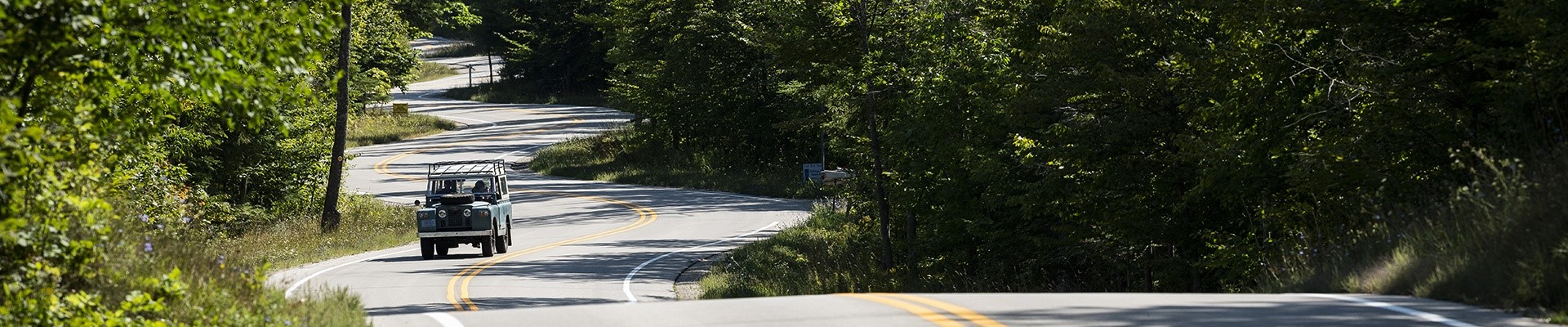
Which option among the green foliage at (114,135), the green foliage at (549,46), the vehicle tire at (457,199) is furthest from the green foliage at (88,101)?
the green foliage at (549,46)

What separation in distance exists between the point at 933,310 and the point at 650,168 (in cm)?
4918

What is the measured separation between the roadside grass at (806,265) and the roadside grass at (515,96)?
6217 centimetres

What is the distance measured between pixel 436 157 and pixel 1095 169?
4706 centimetres

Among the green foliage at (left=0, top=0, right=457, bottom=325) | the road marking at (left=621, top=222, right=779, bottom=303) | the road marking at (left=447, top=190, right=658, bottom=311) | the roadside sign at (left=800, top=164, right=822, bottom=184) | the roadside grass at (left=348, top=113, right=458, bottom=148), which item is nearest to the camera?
the green foliage at (left=0, top=0, right=457, bottom=325)

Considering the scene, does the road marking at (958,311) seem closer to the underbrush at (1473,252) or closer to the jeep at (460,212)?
the underbrush at (1473,252)

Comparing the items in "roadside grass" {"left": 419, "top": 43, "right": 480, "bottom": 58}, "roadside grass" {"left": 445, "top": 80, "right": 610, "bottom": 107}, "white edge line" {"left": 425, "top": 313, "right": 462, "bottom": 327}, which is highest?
"roadside grass" {"left": 419, "top": 43, "right": 480, "bottom": 58}

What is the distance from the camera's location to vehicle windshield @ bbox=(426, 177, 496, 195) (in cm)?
2931

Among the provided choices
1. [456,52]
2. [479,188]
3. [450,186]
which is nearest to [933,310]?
[450,186]

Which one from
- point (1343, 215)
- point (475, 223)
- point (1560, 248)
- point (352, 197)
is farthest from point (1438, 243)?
point (352, 197)

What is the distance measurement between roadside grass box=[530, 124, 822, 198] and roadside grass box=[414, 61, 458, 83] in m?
59.4

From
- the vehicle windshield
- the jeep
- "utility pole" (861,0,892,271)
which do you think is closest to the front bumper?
the jeep

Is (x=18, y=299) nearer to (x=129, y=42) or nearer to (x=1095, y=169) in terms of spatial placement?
(x=129, y=42)

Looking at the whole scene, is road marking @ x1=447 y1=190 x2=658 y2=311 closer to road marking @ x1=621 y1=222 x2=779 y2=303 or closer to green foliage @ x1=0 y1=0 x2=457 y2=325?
road marking @ x1=621 y1=222 x2=779 y2=303

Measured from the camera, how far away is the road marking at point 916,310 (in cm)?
946
